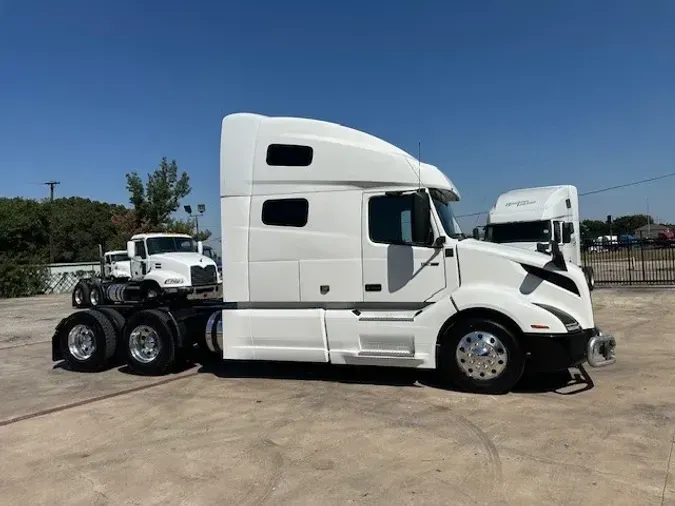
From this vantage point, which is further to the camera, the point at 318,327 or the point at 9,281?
the point at 9,281

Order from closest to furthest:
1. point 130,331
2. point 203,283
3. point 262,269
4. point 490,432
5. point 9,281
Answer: point 490,432, point 262,269, point 130,331, point 203,283, point 9,281

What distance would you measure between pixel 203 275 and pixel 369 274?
1398 centimetres

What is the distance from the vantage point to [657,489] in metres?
4.05

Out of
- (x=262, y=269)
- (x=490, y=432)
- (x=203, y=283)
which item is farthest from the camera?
(x=203, y=283)

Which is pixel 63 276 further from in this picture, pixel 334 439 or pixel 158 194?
pixel 334 439

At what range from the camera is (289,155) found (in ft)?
24.7

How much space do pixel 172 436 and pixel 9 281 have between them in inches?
1186

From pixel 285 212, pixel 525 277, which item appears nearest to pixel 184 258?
pixel 285 212

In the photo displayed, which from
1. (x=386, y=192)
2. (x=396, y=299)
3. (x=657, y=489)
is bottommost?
(x=657, y=489)

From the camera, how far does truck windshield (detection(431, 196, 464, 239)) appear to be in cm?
709

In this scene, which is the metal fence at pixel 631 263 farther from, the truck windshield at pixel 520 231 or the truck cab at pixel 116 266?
the truck cab at pixel 116 266

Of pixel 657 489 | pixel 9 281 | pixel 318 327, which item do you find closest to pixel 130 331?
pixel 318 327

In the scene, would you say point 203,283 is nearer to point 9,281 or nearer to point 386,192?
point 386,192

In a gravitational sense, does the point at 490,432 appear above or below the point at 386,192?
below
